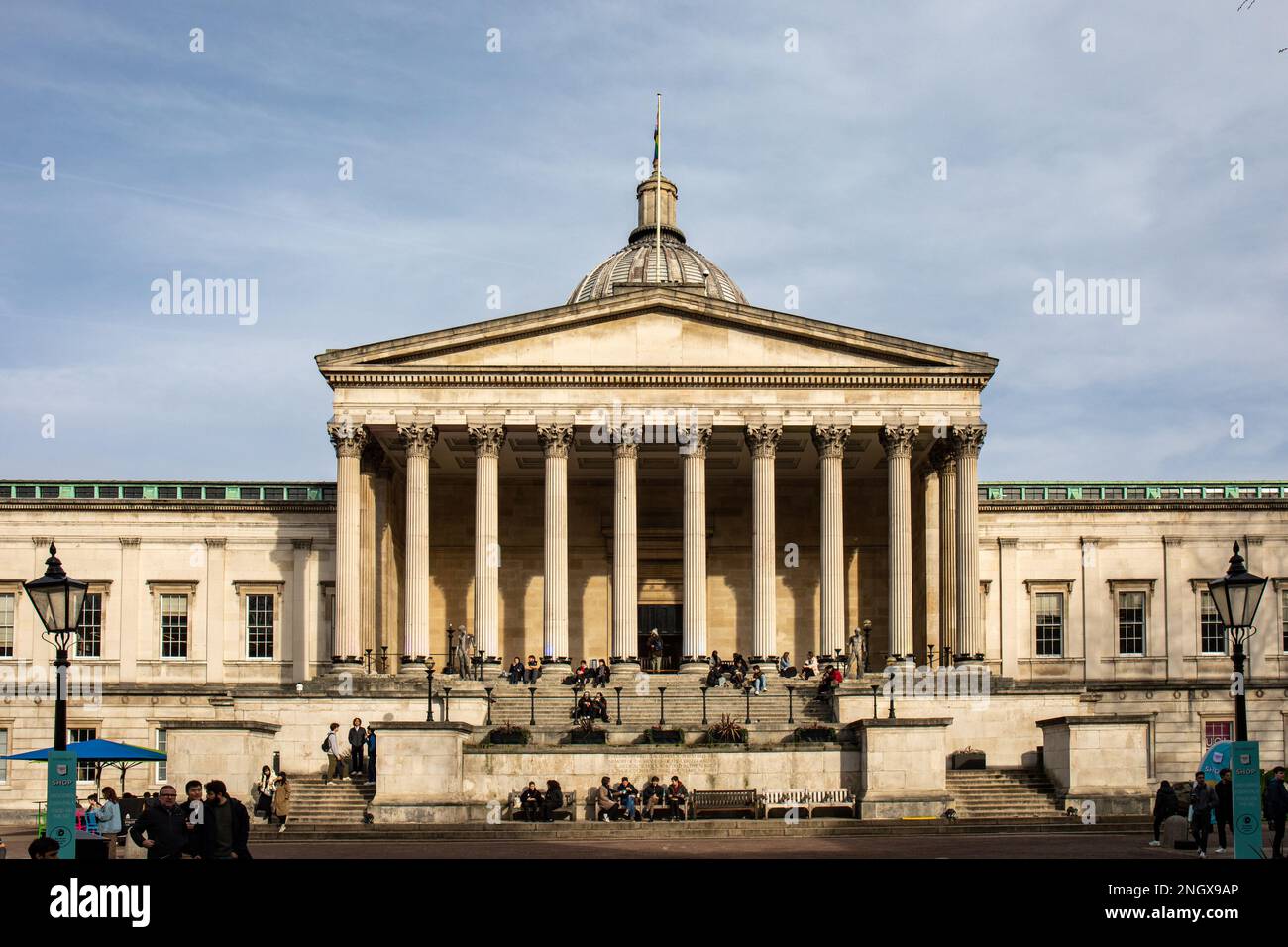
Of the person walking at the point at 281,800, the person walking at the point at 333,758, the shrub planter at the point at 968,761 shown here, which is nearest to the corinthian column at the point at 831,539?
the shrub planter at the point at 968,761

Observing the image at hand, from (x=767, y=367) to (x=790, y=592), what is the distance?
12.6 metres

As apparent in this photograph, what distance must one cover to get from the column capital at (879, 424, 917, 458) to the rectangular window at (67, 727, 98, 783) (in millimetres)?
32211

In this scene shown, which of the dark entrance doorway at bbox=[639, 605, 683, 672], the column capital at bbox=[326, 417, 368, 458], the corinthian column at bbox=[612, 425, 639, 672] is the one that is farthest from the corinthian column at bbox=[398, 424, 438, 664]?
the dark entrance doorway at bbox=[639, 605, 683, 672]

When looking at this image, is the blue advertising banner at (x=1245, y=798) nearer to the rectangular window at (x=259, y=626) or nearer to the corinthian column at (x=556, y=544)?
the corinthian column at (x=556, y=544)

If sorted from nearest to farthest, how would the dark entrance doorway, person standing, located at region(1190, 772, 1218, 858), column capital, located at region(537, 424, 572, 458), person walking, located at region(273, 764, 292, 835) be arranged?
1. person standing, located at region(1190, 772, 1218, 858)
2. person walking, located at region(273, 764, 292, 835)
3. column capital, located at region(537, 424, 572, 458)
4. the dark entrance doorway

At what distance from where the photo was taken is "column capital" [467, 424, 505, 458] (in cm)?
5634

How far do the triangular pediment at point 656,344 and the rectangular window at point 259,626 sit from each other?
13.9 meters

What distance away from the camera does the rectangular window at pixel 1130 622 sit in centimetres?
6594

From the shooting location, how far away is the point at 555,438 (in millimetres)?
56219

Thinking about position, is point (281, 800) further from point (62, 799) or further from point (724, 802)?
point (62, 799)

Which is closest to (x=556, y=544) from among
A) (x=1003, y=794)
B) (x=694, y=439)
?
(x=694, y=439)

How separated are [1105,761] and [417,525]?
25.4 metres

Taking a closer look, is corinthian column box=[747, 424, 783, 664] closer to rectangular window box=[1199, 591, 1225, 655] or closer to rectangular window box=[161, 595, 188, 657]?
rectangular window box=[1199, 591, 1225, 655]
